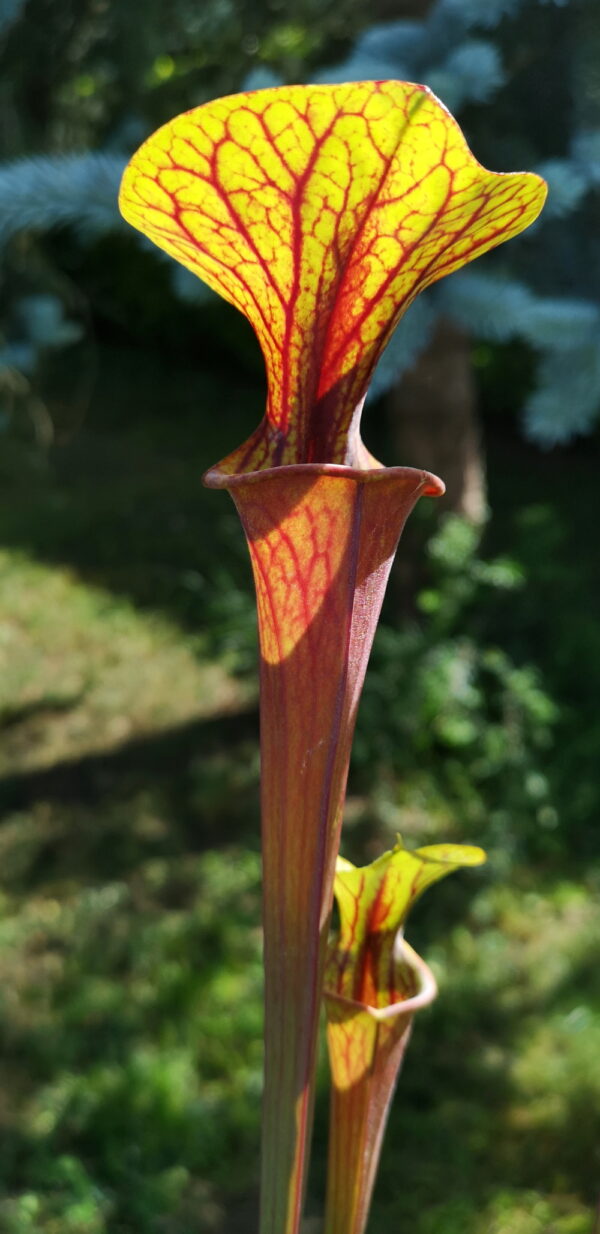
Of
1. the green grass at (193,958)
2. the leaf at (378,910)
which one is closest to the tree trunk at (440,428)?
the green grass at (193,958)

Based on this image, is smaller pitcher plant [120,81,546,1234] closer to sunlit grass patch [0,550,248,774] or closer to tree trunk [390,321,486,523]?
tree trunk [390,321,486,523]

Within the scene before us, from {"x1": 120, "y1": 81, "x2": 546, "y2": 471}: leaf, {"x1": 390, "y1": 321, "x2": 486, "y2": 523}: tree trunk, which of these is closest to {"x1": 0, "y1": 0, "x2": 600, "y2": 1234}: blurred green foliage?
{"x1": 390, "y1": 321, "x2": 486, "y2": 523}: tree trunk

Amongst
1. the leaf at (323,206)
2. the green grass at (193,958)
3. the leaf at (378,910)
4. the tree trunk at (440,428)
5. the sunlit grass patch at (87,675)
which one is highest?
the tree trunk at (440,428)

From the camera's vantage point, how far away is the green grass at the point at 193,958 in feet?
5.06

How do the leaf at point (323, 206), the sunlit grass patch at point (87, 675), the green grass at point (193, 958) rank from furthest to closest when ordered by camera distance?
the sunlit grass patch at point (87, 675) < the green grass at point (193, 958) < the leaf at point (323, 206)

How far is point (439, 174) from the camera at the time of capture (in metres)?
0.39

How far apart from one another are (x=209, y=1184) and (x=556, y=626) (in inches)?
59.1

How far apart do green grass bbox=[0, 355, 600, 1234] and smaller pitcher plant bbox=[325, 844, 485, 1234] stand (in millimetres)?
999

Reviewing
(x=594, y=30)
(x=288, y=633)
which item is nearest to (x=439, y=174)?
(x=288, y=633)

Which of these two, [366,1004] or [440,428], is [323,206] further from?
[440,428]

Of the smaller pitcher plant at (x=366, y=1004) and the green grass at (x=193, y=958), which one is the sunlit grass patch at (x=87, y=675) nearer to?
the green grass at (x=193, y=958)

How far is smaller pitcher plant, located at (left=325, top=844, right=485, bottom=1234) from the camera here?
0.59 m

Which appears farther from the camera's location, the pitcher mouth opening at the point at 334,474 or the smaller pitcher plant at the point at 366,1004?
the smaller pitcher plant at the point at 366,1004

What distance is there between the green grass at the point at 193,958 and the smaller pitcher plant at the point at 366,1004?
1.00 meters
